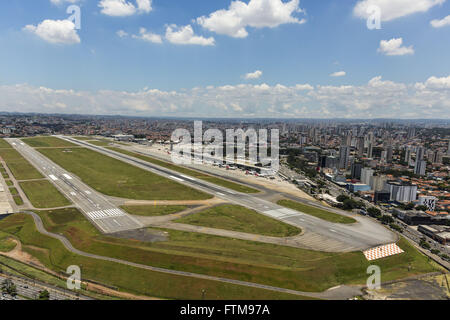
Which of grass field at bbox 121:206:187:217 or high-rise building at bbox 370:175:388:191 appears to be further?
high-rise building at bbox 370:175:388:191

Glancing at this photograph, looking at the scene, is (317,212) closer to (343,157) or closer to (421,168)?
(343,157)

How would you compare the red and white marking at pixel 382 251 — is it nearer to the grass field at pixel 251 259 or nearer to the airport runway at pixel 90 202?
the grass field at pixel 251 259

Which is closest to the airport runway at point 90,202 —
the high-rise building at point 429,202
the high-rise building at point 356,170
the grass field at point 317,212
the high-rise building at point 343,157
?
the grass field at point 317,212

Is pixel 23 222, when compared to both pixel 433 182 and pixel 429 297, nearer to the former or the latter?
pixel 429 297

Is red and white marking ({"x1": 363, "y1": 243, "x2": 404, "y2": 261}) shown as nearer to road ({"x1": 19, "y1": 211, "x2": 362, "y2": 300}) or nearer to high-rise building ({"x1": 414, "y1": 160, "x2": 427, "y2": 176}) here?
road ({"x1": 19, "y1": 211, "x2": 362, "y2": 300})

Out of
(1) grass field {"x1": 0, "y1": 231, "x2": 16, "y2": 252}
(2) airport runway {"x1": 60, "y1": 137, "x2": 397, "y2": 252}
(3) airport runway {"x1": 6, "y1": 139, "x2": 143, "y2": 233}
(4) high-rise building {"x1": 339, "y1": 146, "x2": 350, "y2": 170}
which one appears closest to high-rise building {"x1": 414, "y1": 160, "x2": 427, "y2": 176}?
(4) high-rise building {"x1": 339, "y1": 146, "x2": 350, "y2": 170}

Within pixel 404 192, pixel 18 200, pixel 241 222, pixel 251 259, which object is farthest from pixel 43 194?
pixel 404 192
